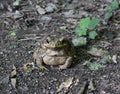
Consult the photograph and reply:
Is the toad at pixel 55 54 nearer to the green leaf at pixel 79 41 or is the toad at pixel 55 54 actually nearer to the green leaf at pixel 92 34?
the green leaf at pixel 79 41

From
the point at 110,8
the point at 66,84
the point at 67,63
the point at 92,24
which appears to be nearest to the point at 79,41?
the point at 92,24

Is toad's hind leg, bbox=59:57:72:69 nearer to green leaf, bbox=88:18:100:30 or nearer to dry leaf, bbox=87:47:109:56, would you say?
dry leaf, bbox=87:47:109:56

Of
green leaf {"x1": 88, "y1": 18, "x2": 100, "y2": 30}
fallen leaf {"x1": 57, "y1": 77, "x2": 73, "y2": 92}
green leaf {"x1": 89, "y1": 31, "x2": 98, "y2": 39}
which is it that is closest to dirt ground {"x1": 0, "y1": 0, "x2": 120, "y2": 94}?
fallen leaf {"x1": 57, "y1": 77, "x2": 73, "y2": 92}

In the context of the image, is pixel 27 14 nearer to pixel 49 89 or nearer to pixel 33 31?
pixel 33 31

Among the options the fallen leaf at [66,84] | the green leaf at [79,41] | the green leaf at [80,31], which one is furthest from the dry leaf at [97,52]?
the fallen leaf at [66,84]

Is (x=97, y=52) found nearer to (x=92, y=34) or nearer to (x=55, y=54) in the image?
(x=92, y=34)

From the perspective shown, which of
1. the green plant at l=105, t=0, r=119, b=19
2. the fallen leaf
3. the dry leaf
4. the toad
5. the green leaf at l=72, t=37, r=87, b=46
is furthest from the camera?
the green plant at l=105, t=0, r=119, b=19

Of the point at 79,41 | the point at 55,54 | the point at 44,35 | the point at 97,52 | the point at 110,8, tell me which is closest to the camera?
the point at 55,54

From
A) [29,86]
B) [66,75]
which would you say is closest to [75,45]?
[66,75]
